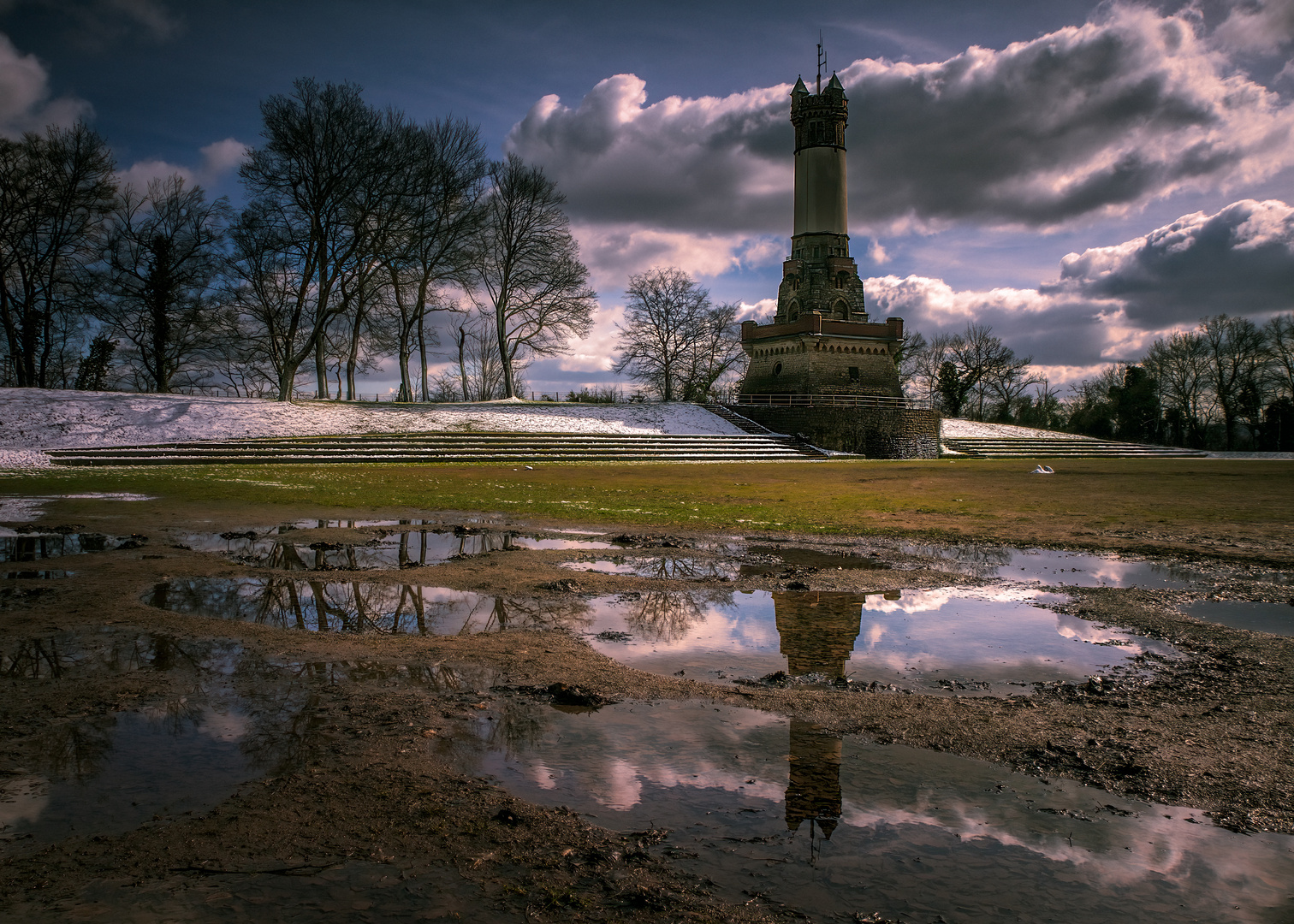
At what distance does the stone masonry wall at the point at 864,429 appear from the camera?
44.1 m

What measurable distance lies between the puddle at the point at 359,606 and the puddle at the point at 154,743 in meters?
1.08

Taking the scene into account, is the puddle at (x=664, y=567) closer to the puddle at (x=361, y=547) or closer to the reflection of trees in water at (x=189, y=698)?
the puddle at (x=361, y=547)

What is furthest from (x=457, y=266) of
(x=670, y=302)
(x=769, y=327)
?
(x=769, y=327)

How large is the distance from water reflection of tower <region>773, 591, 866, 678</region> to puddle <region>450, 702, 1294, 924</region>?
1.20m

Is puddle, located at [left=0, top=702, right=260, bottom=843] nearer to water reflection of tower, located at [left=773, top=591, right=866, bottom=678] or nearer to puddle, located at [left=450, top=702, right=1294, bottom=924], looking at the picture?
puddle, located at [left=450, top=702, right=1294, bottom=924]

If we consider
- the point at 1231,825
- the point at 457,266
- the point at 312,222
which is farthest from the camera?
the point at 457,266

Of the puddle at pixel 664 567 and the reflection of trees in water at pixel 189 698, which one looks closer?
the reflection of trees in water at pixel 189 698

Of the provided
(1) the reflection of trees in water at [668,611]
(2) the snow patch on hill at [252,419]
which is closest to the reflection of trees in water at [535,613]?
(1) the reflection of trees in water at [668,611]

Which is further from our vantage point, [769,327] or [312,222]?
[769,327]

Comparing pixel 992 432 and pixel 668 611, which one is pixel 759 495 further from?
pixel 992 432

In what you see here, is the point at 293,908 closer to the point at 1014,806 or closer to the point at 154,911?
the point at 154,911

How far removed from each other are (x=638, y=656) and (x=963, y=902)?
293 cm

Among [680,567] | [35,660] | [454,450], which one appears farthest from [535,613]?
[454,450]

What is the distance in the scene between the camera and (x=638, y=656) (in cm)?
518
